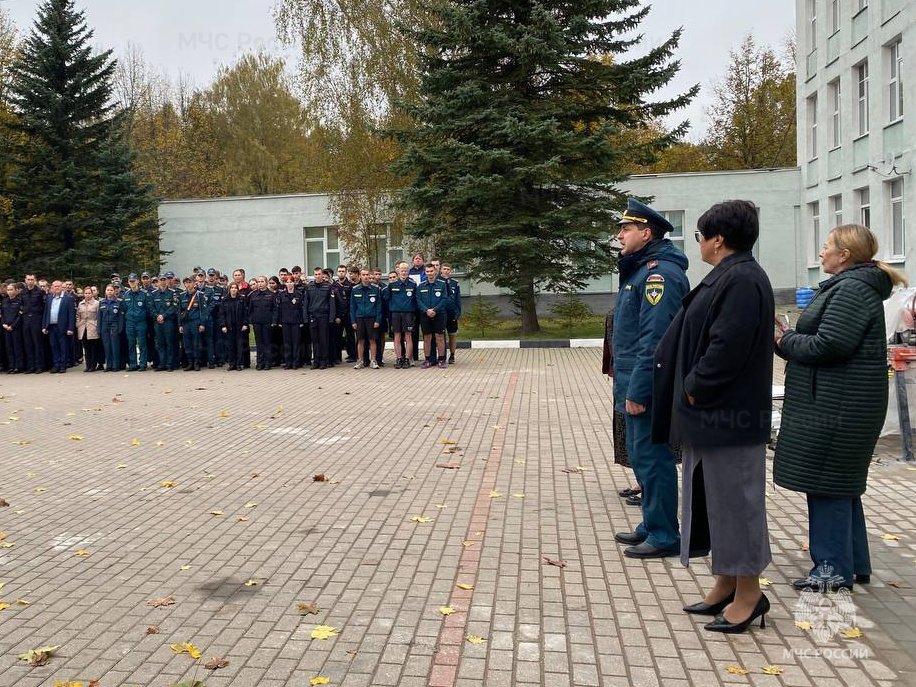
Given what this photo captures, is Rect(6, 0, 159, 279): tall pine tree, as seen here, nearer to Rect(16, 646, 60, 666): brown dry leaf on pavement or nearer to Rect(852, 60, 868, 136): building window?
Rect(852, 60, 868, 136): building window

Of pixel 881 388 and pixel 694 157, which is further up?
pixel 694 157

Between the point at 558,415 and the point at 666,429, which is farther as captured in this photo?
the point at 558,415

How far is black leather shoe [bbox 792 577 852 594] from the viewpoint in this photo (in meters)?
4.53

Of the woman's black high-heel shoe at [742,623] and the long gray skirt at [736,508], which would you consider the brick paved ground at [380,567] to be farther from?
the long gray skirt at [736,508]

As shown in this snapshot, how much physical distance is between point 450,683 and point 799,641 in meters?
1.63

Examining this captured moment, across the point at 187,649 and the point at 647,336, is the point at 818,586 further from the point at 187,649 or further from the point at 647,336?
the point at 187,649

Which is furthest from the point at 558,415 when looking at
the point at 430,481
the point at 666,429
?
the point at 666,429

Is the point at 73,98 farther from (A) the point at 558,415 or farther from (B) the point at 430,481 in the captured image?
(B) the point at 430,481

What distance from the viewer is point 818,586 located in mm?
4555

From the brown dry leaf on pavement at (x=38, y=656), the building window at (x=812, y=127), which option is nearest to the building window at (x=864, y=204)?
the building window at (x=812, y=127)

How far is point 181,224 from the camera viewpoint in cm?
3575

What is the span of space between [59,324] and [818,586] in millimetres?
18673

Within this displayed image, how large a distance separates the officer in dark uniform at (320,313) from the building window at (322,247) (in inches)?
685

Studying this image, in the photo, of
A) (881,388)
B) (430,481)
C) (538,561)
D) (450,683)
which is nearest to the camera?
(450,683)
